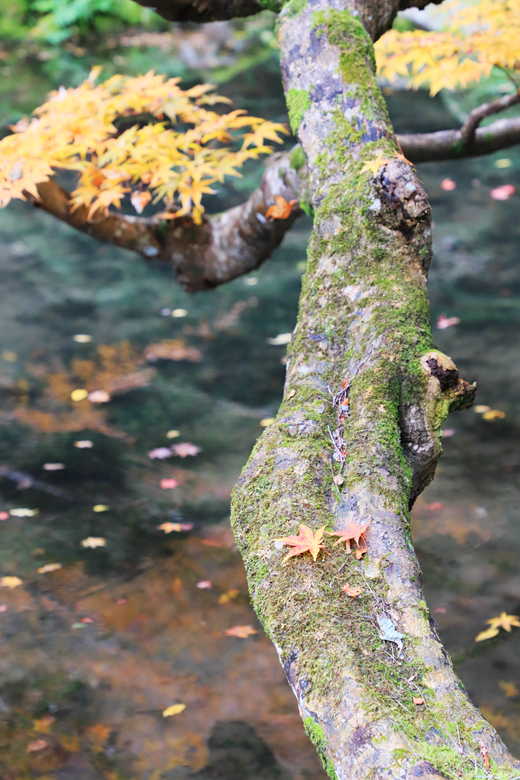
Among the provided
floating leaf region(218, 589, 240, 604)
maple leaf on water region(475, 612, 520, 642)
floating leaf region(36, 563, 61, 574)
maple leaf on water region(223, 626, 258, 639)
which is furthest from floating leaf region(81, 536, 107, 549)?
maple leaf on water region(475, 612, 520, 642)

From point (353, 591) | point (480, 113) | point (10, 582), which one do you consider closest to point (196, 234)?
point (480, 113)

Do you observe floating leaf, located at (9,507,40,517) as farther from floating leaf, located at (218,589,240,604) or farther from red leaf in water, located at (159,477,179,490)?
floating leaf, located at (218,589,240,604)

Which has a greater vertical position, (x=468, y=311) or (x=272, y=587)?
(x=272, y=587)

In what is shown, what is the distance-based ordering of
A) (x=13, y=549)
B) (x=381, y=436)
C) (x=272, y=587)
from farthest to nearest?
1. (x=13, y=549)
2. (x=381, y=436)
3. (x=272, y=587)

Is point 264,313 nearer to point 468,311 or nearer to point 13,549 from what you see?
point 468,311

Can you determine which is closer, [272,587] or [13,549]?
[272,587]

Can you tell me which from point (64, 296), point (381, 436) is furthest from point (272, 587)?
point (64, 296)

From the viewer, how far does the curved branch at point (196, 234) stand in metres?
3.06

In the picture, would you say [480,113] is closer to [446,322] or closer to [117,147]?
[117,147]

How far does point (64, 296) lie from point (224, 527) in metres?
3.80

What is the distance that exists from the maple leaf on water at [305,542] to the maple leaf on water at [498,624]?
223cm

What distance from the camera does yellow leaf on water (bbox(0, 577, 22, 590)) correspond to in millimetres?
3344

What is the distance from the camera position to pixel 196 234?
3.29 m

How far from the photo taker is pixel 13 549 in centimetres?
359
